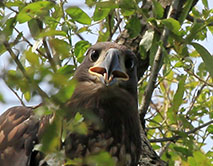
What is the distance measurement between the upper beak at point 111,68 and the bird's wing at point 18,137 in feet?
1.69

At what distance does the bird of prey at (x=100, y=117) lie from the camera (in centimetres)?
294

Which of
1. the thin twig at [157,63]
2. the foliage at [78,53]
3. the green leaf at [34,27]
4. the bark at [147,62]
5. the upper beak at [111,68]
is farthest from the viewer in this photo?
the bark at [147,62]

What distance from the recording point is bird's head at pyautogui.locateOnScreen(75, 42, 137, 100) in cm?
291

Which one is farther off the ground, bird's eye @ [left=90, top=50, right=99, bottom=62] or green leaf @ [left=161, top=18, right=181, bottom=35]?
green leaf @ [left=161, top=18, right=181, bottom=35]

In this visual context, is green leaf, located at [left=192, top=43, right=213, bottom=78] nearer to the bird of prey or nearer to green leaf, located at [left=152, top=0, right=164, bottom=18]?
green leaf, located at [left=152, top=0, right=164, bottom=18]

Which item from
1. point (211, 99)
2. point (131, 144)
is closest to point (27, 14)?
point (131, 144)

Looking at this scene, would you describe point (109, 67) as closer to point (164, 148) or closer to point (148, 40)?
point (148, 40)

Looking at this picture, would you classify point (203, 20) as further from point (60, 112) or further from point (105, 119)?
point (60, 112)

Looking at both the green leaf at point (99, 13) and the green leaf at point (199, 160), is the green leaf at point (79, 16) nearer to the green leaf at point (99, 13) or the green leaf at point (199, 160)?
the green leaf at point (99, 13)

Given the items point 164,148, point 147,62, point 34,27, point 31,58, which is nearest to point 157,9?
point 147,62

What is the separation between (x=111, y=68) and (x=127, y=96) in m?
0.35

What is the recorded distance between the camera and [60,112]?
1.25 metres

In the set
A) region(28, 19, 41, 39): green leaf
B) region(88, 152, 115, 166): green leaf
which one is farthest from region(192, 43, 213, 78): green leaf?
region(88, 152, 115, 166): green leaf

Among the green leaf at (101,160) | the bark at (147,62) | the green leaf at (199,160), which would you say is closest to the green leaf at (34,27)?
the bark at (147,62)
